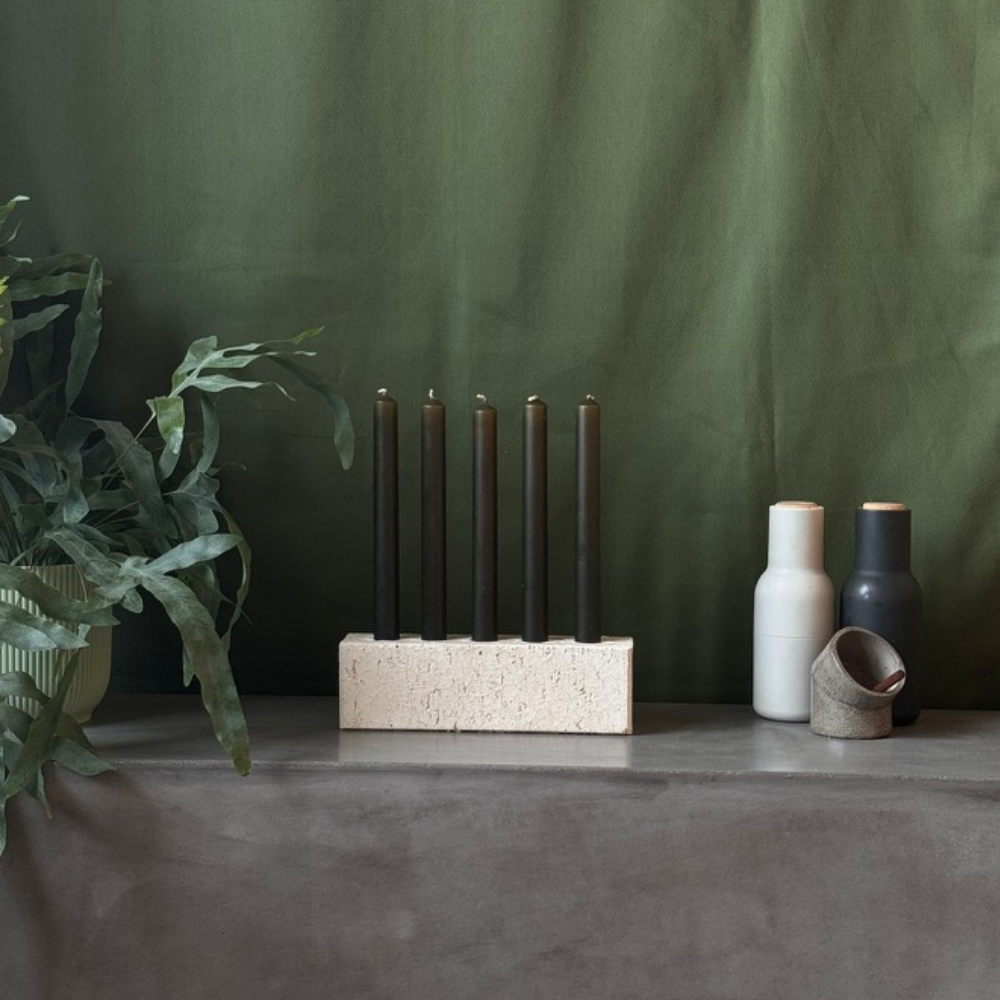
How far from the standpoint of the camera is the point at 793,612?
3.57 ft

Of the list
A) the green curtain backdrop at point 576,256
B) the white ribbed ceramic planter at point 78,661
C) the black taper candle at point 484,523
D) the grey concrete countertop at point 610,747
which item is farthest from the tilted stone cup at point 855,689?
the white ribbed ceramic planter at point 78,661

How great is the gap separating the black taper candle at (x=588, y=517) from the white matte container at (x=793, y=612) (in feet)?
0.50

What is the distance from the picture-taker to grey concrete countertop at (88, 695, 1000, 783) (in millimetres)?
934

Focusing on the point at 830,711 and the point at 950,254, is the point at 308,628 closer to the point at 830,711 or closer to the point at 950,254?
the point at 830,711

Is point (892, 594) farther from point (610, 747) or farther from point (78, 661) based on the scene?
point (78, 661)

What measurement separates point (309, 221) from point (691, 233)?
0.37 meters

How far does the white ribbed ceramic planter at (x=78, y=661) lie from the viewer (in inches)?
40.1

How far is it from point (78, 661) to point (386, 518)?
0.92ft

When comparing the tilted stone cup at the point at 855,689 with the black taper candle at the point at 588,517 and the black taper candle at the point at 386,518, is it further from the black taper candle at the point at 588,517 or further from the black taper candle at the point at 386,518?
the black taper candle at the point at 386,518

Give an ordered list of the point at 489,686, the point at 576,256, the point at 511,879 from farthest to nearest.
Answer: the point at 576,256
the point at 489,686
the point at 511,879

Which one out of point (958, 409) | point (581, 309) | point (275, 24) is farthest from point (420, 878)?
point (275, 24)

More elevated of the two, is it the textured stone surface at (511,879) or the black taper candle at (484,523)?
the black taper candle at (484,523)

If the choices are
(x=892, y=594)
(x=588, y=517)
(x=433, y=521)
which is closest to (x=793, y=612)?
(x=892, y=594)

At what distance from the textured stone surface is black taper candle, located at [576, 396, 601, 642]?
0.48 ft
